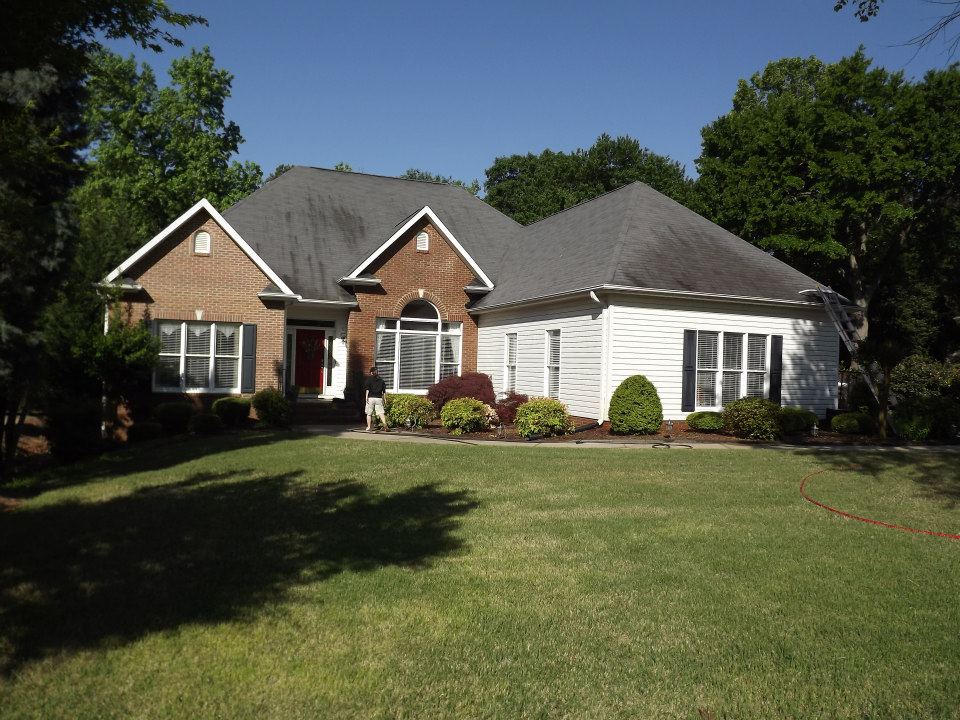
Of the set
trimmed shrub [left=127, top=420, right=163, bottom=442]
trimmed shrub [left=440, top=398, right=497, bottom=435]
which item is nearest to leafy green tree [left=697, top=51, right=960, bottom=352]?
trimmed shrub [left=440, top=398, right=497, bottom=435]

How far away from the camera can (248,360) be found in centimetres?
2061

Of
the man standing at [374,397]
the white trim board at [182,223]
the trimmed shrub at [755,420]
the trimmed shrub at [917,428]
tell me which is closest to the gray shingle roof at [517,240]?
the white trim board at [182,223]

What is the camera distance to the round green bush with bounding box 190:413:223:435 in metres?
18.0

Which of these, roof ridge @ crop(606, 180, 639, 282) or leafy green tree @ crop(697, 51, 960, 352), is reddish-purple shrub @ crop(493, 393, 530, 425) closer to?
roof ridge @ crop(606, 180, 639, 282)

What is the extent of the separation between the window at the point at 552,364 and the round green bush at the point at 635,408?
11.1 ft

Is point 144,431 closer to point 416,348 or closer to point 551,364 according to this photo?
point 416,348

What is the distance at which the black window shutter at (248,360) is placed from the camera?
810 inches

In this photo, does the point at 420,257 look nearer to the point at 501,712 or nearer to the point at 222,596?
the point at 222,596

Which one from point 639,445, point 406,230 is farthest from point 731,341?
point 406,230

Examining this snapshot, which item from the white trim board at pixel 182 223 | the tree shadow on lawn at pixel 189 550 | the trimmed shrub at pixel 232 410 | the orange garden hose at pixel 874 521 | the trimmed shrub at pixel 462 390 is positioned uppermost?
the white trim board at pixel 182 223

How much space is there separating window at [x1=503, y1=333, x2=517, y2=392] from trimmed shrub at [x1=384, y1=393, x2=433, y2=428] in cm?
400

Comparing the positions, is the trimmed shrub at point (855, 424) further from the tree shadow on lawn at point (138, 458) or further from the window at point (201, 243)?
the window at point (201, 243)

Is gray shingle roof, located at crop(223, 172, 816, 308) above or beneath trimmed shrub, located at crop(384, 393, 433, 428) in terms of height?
above

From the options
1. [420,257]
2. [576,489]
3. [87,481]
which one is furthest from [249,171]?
[576,489]
